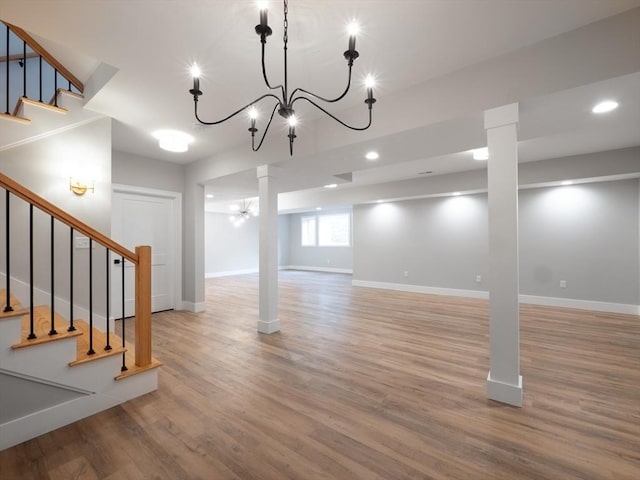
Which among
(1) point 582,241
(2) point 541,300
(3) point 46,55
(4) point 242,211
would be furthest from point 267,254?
(4) point 242,211

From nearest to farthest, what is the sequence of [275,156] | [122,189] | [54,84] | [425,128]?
[425,128] → [54,84] → [275,156] → [122,189]

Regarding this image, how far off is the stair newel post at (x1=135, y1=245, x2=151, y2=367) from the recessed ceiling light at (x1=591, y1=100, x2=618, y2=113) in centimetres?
401

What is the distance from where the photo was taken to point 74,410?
2064 millimetres

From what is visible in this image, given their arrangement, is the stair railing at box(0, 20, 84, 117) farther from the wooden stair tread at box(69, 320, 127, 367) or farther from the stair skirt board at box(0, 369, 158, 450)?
the stair skirt board at box(0, 369, 158, 450)

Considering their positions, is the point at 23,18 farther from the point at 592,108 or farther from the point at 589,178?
the point at 589,178

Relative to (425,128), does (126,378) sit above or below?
below

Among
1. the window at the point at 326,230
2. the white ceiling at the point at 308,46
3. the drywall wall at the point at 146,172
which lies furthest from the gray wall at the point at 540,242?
the drywall wall at the point at 146,172

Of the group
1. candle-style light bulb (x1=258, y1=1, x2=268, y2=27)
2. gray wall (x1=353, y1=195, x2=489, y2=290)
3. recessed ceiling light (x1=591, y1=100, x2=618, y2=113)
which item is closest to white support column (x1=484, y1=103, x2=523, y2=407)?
recessed ceiling light (x1=591, y1=100, x2=618, y2=113)

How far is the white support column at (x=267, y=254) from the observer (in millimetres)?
Answer: 3951

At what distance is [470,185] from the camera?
5883 mm

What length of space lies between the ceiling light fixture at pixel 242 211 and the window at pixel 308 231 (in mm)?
A: 2679

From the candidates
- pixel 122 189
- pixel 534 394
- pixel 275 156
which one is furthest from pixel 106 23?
pixel 534 394

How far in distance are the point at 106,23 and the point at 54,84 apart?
238cm

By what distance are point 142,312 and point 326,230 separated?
9.52m
